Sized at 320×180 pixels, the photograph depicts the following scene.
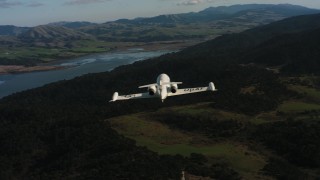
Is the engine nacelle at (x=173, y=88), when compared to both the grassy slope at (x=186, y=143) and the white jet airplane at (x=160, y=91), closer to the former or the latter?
the white jet airplane at (x=160, y=91)

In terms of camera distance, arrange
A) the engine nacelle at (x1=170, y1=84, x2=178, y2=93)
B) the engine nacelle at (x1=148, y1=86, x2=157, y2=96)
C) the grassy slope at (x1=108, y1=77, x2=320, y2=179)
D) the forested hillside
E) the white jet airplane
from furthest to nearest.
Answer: the grassy slope at (x1=108, y1=77, x2=320, y2=179) → the forested hillside → the engine nacelle at (x1=170, y1=84, x2=178, y2=93) → the white jet airplane → the engine nacelle at (x1=148, y1=86, x2=157, y2=96)

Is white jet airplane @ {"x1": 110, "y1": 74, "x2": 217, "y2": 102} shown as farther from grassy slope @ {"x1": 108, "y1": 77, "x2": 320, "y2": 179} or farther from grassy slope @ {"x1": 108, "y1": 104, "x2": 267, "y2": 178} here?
grassy slope @ {"x1": 108, "y1": 104, "x2": 267, "y2": 178}

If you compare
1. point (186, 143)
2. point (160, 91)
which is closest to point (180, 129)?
point (186, 143)

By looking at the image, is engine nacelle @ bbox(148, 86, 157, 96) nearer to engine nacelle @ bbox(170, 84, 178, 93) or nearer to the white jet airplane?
the white jet airplane

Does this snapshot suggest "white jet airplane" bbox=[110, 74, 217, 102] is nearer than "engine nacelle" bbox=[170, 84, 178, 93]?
Yes

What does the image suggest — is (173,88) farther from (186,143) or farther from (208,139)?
(208,139)

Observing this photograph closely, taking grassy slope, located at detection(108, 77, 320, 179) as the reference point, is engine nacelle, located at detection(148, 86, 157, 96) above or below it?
above

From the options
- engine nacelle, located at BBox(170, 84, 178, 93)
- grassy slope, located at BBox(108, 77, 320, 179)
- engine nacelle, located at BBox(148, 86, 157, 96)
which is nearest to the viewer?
engine nacelle, located at BBox(148, 86, 157, 96)

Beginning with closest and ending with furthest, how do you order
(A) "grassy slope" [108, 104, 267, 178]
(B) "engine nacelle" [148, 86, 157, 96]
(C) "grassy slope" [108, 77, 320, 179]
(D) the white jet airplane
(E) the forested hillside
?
(B) "engine nacelle" [148, 86, 157, 96] < (D) the white jet airplane < (E) the forested hillside < (A) "grassy slope" [108, 104, 267, 178] < (C) "grassy slope" [108, 77, 320, 179]

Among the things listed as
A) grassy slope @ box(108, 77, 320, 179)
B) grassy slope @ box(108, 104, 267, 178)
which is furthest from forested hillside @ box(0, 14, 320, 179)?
grassy slope @ box(108, 104, 267, 178)

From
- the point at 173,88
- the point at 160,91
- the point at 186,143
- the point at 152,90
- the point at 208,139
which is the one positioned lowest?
the point at 208,139

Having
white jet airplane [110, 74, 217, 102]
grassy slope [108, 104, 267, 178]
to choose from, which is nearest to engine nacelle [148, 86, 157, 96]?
white jet airplane [110, 74, 217, 102]

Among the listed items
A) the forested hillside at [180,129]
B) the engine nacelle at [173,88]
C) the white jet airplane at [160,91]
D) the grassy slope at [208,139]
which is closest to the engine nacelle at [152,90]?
the white jet airplane at [160,91]
